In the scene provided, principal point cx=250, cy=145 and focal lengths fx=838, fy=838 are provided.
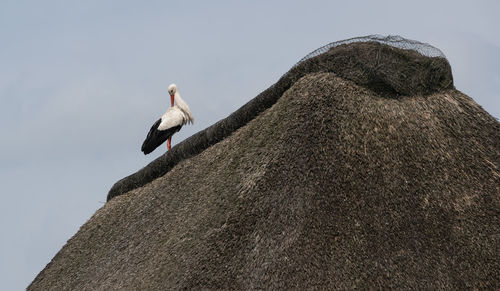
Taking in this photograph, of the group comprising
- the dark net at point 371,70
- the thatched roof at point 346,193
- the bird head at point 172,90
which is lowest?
the thatched roof at point 346,193

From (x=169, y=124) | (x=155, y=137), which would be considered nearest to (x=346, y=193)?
(x=169, y=124)

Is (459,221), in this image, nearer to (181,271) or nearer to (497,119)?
(497,119)

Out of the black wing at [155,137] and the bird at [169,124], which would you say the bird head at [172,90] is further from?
the black wing at [155,137]

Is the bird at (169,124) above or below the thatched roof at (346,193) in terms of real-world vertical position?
above

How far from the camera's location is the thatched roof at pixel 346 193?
937cm

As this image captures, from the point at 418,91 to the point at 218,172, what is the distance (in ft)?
9.82

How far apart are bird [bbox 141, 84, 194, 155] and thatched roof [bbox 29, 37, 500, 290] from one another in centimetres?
364

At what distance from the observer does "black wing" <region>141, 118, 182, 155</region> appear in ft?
51.9

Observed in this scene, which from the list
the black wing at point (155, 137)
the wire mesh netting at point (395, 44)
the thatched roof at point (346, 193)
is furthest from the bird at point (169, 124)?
the wire mesh netting at point (395, 44)

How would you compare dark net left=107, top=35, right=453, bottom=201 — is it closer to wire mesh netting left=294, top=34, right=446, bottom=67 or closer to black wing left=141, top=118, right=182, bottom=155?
wire mesh netting left=294, top=34, right=446, bottom=67

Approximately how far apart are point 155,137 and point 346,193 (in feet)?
22.2

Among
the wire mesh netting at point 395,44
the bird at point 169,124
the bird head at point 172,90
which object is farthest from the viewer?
Result: the bird head at point 172,90

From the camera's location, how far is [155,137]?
15836 millimetres

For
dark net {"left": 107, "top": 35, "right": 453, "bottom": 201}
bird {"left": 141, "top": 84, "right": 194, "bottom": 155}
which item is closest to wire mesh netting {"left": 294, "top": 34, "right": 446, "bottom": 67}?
dark net {"left": 107, "top": 35, "right": 453, "bottom": 201}
